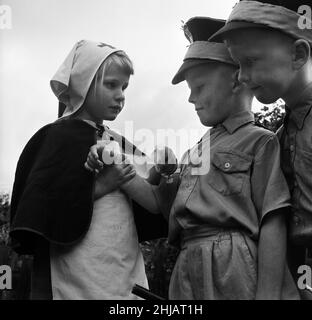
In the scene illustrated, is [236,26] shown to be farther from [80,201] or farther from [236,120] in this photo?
[80,201]

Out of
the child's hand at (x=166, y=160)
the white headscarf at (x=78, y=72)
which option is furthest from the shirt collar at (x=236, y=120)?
the white headscarf at (x=78, y=72)

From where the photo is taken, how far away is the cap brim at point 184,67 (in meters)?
2.69

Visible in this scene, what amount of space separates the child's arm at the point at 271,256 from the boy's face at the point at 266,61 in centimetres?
44

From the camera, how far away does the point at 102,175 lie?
2.80 m

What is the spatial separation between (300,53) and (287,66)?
2.6 inches

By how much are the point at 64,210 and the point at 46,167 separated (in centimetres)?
21

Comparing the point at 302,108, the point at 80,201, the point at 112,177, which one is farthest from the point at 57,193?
the point at 302,108

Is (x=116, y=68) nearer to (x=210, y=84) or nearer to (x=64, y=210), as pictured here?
(x=210, y=84)

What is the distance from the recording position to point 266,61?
2.42 m

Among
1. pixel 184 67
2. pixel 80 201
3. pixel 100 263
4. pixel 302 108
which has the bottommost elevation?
pixel 100 263

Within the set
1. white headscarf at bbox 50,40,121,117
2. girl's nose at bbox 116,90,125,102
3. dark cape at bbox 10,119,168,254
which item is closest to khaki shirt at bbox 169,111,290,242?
dark cape at bbox 10,119,168,254
